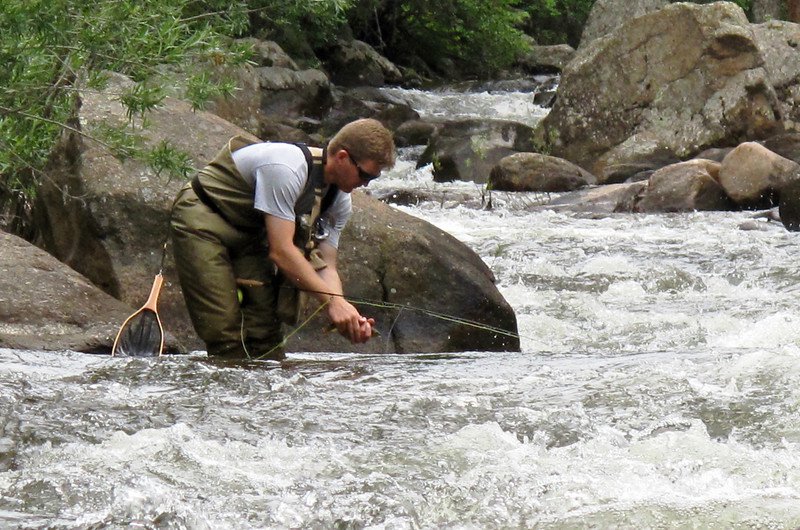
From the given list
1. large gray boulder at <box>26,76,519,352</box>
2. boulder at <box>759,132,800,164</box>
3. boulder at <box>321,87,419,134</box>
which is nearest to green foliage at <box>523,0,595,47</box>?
boulder at <box>321,87,419,134</box>

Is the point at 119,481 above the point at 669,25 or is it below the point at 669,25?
below

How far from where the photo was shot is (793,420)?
457 cm

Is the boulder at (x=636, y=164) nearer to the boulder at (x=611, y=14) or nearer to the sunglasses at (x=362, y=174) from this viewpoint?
the boulder at (x=611, y=14)

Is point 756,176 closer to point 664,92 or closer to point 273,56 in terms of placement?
point 664,92

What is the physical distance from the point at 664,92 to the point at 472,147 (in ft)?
9.88

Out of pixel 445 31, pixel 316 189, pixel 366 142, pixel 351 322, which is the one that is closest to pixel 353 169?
pixel 366 142

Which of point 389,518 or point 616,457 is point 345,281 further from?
point 389,518

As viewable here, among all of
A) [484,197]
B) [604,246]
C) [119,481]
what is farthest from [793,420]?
[484,197]

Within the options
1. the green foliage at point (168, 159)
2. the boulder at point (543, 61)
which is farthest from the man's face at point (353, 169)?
the boulder at point (543, 61)

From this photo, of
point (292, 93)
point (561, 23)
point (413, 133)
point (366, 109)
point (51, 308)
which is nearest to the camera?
point (51, 308)

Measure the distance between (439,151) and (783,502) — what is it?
13770 millimetres

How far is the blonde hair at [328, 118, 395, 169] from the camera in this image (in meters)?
5.29

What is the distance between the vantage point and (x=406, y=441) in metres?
4.29

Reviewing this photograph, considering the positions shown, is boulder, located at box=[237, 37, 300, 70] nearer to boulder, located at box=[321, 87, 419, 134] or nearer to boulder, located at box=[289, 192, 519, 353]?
boulder, located at box=[321, 87, 419, 134]
